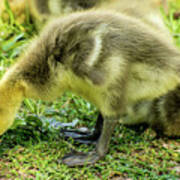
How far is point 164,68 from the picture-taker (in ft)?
6.21

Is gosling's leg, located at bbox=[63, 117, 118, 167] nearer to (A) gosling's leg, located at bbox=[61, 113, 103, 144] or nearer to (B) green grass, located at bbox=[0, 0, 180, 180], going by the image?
(B) green grass, located at bbox=[0, 0, 180, 180]

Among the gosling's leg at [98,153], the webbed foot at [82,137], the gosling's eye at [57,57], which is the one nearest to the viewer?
the gosling's eye at [57,57]

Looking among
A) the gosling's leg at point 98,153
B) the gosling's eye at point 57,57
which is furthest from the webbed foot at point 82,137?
the gosling's eye at point 57,57

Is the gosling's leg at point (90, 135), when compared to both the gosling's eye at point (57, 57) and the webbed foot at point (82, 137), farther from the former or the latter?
the gosling's eye at point (57, 57)

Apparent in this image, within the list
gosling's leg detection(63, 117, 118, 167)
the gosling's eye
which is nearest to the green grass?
gosling's leg detection(63, 117, 118, 167)

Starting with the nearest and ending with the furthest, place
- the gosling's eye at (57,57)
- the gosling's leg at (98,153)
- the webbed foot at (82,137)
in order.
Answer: the gosling's eye at (57,57) < the gosling's leg at (98,153) < the webbed foot at (82,137)

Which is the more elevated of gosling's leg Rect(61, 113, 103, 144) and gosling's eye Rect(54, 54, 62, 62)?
gosling's eye Rect(54, 54, 62, 62)

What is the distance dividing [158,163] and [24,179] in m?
0.80

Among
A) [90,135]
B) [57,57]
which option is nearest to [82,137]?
[90,135]

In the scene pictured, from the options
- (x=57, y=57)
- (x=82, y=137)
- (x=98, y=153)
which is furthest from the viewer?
(x=82, y=137)

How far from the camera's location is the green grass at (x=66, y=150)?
193 centimetres

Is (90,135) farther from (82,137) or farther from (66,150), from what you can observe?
(66,150)

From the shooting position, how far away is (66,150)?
2.14 m

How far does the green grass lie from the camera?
193 cm
